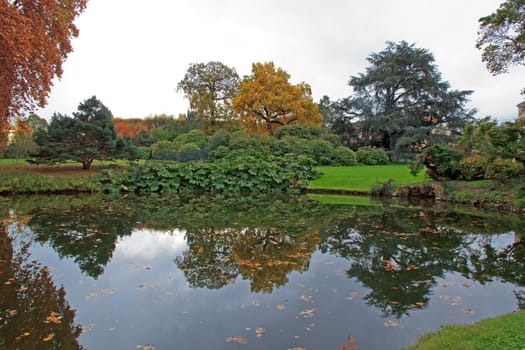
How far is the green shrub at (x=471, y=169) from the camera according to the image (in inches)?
540

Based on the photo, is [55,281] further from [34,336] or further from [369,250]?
[369,250]

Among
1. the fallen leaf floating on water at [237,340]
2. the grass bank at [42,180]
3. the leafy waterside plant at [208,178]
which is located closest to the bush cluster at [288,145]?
the leafy waterside plant at [208,178]

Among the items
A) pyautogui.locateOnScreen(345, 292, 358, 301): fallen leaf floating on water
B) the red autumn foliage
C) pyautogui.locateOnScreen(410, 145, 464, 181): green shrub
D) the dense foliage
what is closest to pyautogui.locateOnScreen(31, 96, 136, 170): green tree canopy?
pyautogui.locateOnScreen(410, 145, 464, 181): green shrub

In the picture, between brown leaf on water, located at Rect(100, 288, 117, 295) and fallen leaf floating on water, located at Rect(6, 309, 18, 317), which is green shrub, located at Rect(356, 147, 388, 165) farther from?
fallen leaf floating on water, located at Rect(6, 309, 18, 317)

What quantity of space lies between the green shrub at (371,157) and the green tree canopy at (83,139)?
54.8ft

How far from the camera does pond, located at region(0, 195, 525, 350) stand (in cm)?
381

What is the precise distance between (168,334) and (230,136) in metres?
23.3

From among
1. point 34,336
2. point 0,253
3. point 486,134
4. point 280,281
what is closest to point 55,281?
point 34,336

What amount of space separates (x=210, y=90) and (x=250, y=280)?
36863 millimetres

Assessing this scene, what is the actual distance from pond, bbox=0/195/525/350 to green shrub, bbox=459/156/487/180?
145 inches

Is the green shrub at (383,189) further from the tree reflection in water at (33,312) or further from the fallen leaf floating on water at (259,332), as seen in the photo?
the tree reflection in water at (33,312)

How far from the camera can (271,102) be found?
97.4ft

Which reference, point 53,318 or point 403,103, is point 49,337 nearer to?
point 53,318

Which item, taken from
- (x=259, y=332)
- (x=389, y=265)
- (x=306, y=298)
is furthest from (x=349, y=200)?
(x=259, y=332)
